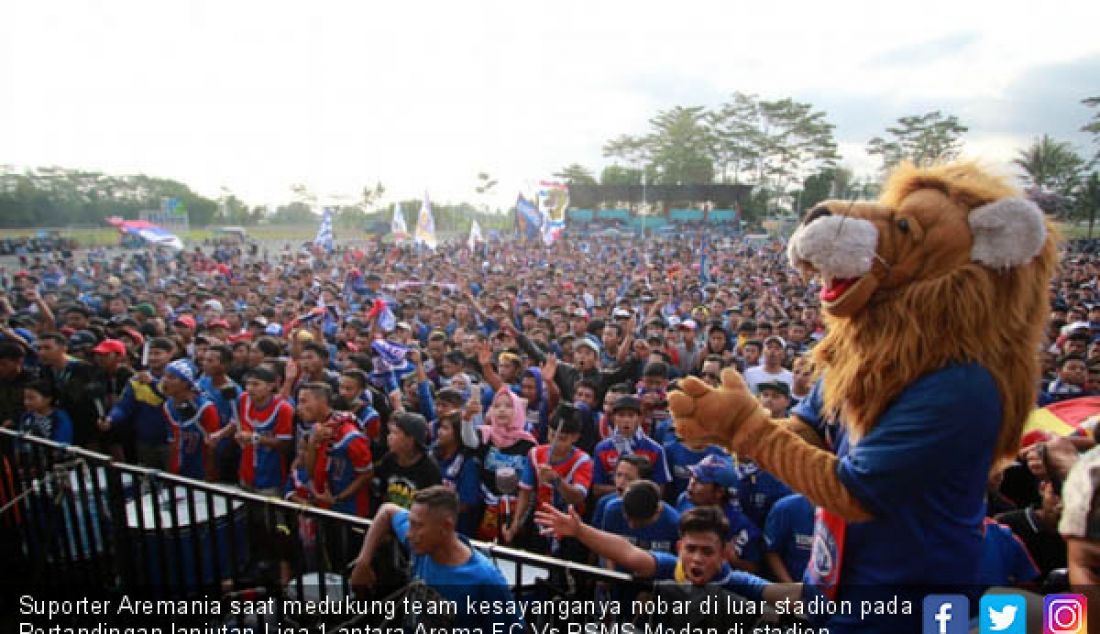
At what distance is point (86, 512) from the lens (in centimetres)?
345

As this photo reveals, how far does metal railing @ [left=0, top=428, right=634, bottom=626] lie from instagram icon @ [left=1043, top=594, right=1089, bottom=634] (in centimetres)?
160

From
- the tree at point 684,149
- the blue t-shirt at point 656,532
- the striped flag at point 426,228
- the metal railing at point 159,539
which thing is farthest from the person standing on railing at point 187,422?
the tree at point 684,149

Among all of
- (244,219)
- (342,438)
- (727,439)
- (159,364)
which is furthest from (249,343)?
(244,219)

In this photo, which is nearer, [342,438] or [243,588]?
[243,588]

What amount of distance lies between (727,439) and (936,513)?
609mm

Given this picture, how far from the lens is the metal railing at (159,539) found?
2818 mm

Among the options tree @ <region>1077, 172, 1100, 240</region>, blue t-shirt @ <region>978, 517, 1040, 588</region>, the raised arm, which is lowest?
blue t-shirt @ <region>978, 517, 1040, 588</region>

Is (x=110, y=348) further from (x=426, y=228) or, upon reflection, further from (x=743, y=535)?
(x=426, y=228)

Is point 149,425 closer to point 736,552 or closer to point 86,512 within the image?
point 86,512

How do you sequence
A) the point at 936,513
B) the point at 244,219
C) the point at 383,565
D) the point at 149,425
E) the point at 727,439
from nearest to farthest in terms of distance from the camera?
the point at 936,513
the point at 727,439
the point at 383,565
the point at 149,425
the point at 244,219

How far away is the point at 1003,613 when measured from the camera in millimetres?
1601

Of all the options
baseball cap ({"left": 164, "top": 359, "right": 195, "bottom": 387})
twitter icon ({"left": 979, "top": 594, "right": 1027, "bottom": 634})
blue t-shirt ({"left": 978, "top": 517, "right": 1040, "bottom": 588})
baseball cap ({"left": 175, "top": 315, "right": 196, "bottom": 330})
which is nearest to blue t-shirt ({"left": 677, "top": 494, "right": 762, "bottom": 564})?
blue t-shirt ({"left": 978, "top": 517, "right": 1040, "bottom": 588})

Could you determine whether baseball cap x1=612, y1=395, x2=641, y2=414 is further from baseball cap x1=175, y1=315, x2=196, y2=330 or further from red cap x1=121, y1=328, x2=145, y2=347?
baseball cap x1=175, y1=315, x2=196, y2=330

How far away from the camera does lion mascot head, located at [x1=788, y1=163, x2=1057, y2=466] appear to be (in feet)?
5.63
